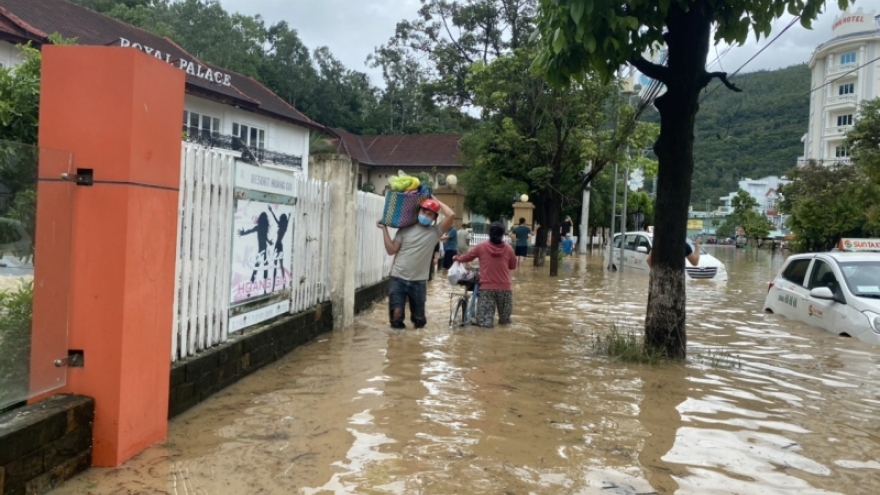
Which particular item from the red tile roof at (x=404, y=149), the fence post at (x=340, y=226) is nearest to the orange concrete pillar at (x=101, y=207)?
the fence post at (x=340, y=226)

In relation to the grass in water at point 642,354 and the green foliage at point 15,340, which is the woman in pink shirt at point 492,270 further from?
the green foliage at point 15,340

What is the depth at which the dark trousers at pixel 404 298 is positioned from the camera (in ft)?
28.6

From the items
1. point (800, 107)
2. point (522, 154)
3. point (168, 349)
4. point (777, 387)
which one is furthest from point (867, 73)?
point (168, 349)

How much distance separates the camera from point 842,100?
213 ft

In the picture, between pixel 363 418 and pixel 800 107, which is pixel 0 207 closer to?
pixel 363 418

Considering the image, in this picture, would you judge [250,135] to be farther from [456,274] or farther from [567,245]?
[456,274]

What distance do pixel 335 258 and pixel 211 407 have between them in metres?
3.89

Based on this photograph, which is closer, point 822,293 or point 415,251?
point 415,251

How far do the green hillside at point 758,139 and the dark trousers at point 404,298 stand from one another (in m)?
61.8

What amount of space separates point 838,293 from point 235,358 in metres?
7.79

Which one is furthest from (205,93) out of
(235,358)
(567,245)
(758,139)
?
(758,139)

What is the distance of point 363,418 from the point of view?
5.13 metres

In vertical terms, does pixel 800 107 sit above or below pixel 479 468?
above

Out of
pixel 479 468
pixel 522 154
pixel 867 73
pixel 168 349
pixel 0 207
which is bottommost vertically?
pixel 479 468
